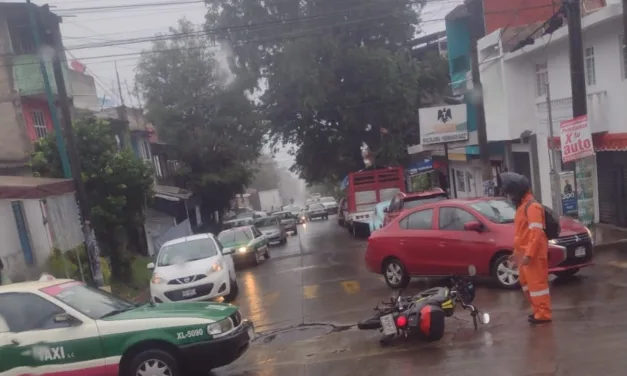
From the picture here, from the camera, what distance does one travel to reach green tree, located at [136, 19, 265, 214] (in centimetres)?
4281

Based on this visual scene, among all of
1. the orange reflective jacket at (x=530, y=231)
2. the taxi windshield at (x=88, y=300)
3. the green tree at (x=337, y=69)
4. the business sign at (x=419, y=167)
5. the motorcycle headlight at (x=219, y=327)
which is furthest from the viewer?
the business sign at (x=419, y=167)

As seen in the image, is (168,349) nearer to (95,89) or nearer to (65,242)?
(65,242)

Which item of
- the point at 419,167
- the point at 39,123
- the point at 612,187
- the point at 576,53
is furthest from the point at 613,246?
the point at 419,167

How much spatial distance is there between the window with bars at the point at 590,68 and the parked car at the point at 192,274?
434 inches

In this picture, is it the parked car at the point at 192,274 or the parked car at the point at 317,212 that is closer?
the parked car at the point at 192,274

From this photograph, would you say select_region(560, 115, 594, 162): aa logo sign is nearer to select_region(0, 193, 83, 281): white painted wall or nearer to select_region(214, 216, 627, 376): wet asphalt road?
select_region(214, 216, 627, 376): wet asphalt road

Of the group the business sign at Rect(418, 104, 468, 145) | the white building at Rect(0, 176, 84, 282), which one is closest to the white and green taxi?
the white building at Rect(0, 176, 84, 282)

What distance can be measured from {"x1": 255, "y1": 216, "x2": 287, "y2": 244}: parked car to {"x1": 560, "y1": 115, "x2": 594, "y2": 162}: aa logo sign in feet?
62.6

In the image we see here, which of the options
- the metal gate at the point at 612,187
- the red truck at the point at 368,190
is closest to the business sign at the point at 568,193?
the metal gate at the point at 612,187

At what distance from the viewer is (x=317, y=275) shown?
17.4m

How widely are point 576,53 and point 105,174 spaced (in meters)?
12.4

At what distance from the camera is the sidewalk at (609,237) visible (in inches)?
596

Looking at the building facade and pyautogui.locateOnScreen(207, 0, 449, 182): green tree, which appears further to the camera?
pyautogui.locateOnScreen(207, 0, 449, 182): green tree

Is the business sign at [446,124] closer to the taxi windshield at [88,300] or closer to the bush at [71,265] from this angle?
the bush at [71,265]
